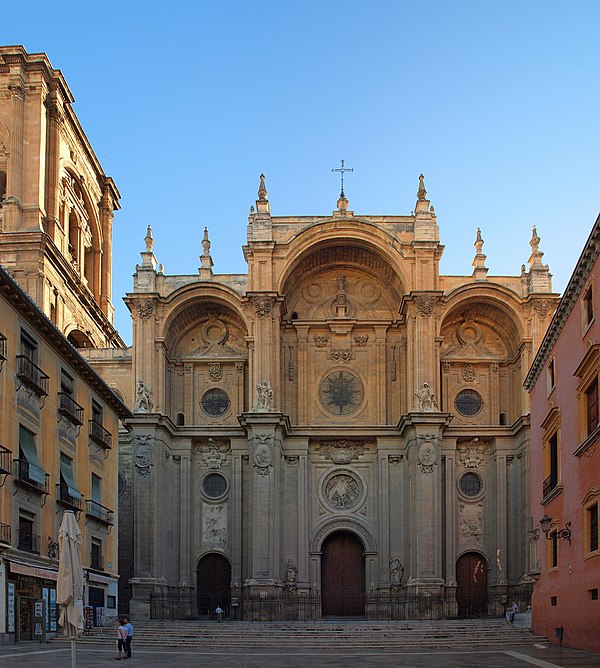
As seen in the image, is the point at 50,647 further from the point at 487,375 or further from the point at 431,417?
the point at 487,375

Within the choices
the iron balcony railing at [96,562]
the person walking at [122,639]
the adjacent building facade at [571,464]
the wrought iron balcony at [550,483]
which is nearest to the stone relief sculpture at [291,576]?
the iron balcony railing at [96,562]

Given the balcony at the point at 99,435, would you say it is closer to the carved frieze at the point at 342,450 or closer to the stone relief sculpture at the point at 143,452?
the stone relief sculpture at the point at 143,452

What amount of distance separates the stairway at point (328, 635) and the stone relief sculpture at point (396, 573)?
7.16 m

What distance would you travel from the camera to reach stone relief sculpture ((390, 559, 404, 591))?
5078 cm

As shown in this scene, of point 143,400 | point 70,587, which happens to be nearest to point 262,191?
point 143,400

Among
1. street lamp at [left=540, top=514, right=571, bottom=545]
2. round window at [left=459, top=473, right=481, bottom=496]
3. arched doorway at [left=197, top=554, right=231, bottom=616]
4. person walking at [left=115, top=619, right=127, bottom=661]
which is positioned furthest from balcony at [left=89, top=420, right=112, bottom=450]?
round window at [left=459, top=473, right=481, bottom=496]

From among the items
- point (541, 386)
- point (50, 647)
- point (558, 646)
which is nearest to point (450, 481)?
point (541, 386)

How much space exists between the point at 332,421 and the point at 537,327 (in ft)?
36.9

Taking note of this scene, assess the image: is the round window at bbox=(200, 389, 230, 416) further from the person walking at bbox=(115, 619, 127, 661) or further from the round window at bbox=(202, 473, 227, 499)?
the person walking at bbox=(115, 619, 127, 661)

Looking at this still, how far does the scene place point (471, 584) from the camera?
5188 cm

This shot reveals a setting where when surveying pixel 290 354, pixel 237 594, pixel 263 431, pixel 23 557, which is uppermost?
pixel 290 354

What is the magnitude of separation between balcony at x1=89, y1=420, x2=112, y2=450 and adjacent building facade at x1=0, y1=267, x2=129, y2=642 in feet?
0.23

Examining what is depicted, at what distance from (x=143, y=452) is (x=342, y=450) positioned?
10118 mm

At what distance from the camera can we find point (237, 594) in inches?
1991
